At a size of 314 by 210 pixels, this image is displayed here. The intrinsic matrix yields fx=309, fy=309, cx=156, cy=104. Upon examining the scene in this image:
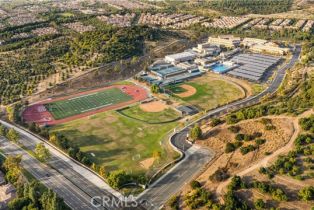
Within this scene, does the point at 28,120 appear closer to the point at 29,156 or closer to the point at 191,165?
the point at 29,156

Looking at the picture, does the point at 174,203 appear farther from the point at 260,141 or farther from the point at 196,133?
the point at 260,141

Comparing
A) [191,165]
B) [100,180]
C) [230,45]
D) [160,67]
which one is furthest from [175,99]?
[230,45]

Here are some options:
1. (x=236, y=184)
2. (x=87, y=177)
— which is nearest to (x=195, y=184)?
(x=236, y=184)

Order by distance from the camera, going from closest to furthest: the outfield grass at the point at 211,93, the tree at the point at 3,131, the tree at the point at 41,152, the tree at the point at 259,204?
the tree at the point at 259,204, the tree at the point at 41,152, the tree at the point at 3,131, the outfield grass at the point at 211,93

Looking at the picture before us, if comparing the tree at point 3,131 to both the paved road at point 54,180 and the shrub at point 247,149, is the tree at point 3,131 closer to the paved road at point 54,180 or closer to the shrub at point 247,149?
the paved road at point 54,180

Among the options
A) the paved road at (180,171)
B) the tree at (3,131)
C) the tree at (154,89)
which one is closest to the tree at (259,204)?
the paved road at (180,171)

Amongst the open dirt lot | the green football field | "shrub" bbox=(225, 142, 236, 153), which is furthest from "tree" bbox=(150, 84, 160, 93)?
"shrub" bbox=(225, 142, 236, 153)
